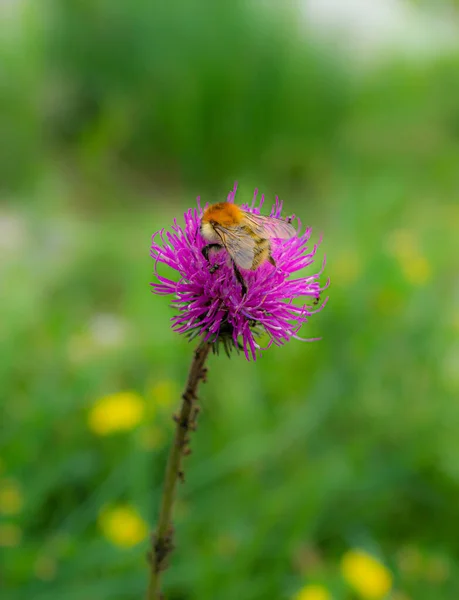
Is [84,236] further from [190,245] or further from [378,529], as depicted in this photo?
[190,245]

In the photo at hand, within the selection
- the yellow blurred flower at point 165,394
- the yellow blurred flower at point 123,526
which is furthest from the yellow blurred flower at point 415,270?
the yellow blurred flower at point 123,526

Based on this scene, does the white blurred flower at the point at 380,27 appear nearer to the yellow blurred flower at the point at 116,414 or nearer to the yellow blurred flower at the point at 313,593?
the yellow blurred flower at the point at 116,414

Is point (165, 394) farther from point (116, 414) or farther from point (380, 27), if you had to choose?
point (380, 27)

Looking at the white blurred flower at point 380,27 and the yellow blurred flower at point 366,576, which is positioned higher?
the white blurred flower at point 380,27

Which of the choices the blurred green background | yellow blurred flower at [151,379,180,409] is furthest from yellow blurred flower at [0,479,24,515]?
yellow blurred flower at [151,379,180,409]

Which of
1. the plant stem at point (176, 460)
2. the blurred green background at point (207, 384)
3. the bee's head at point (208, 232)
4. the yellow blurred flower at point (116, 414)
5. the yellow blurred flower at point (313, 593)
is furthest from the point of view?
the yellow blurred flower at point (116, 414)

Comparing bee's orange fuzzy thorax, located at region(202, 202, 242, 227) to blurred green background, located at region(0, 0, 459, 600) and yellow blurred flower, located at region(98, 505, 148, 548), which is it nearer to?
blurred green background, located at region(0, 0, 459, 600)

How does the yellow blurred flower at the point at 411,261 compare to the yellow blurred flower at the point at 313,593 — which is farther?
the yellow blurred flower at the point at 411,261
